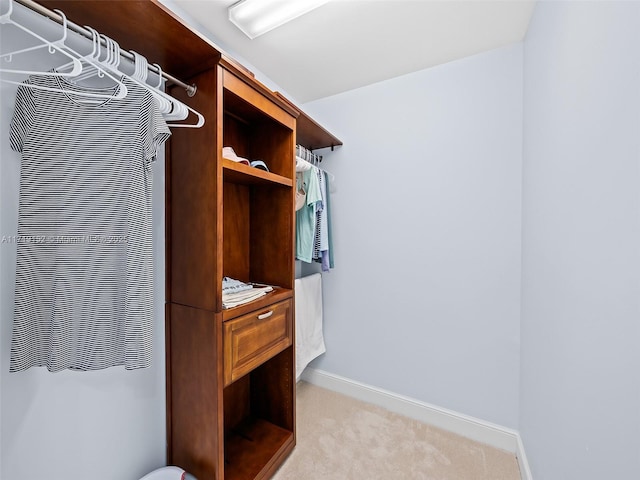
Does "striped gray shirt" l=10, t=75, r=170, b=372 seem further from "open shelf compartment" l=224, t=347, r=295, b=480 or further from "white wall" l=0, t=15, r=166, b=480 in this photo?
"open shelf compartment" l=224, t=347, r=295, b=480

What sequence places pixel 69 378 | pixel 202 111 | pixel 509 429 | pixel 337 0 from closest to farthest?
pixel 69 378 < pixel 202 111 < pixel 337 0 < pixel 509 429

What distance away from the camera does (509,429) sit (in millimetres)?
1668

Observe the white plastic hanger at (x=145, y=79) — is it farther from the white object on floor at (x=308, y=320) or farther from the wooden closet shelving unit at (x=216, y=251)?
the white object on floor at (x=308, y=320)

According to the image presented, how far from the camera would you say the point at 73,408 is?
106cm

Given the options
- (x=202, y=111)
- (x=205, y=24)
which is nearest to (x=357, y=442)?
(x=202, y=111)

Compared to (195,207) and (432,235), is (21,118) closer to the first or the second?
(195,207)

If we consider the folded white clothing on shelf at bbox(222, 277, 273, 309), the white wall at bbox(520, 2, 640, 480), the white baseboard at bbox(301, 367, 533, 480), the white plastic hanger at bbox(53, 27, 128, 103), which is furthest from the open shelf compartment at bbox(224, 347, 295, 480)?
the white plastic hanger at bbox(53, 27, 128, 103)

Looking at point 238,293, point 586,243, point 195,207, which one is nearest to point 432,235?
point 586,243

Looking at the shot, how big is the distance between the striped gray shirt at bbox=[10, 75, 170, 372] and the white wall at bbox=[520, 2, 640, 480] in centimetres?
136

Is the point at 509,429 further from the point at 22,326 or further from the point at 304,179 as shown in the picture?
the point at 22,326

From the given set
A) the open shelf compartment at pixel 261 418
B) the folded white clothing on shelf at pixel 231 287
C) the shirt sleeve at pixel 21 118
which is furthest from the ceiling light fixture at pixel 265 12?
the open shelf compartment at pixel 261 418

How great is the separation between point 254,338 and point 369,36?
1840 millimetres

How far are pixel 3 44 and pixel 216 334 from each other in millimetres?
1241

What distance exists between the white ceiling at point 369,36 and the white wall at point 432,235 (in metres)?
0.13
